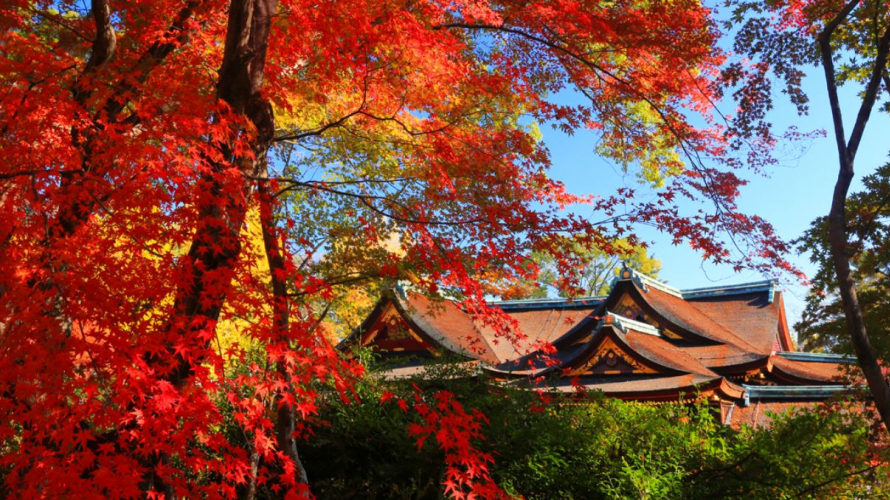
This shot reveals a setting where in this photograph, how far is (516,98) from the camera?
27.5 ft

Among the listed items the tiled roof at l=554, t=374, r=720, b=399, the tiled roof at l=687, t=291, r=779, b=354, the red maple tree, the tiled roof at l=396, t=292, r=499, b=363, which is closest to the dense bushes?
the red maple tree

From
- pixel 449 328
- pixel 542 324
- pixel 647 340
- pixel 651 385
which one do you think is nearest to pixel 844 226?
pixel 651 385

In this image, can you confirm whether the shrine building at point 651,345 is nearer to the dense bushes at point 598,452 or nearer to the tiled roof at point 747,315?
the tiled roof at point 747,315

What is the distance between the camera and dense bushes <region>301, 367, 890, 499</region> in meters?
5.46

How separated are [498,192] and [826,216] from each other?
3122 mm

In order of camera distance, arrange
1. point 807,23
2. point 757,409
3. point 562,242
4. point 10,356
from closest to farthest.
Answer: point 10,356
point 562,242
point 807,23
point 757,409

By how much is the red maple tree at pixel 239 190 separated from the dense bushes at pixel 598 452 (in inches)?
18.7

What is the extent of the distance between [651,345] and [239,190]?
9550 millimetres

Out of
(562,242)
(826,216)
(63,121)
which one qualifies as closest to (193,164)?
(63,121)

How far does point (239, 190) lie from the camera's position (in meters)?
4.43

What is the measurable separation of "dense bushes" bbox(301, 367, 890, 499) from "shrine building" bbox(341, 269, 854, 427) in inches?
35.5

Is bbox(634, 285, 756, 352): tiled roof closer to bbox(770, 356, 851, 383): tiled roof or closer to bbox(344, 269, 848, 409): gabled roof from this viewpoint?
bbox(344, 269, 848, 409): gabled roof

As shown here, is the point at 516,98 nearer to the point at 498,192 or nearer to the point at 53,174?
the point at 498,192

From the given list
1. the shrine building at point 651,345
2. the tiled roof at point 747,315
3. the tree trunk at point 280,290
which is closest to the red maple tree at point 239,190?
the tree trunk at point 280,290
